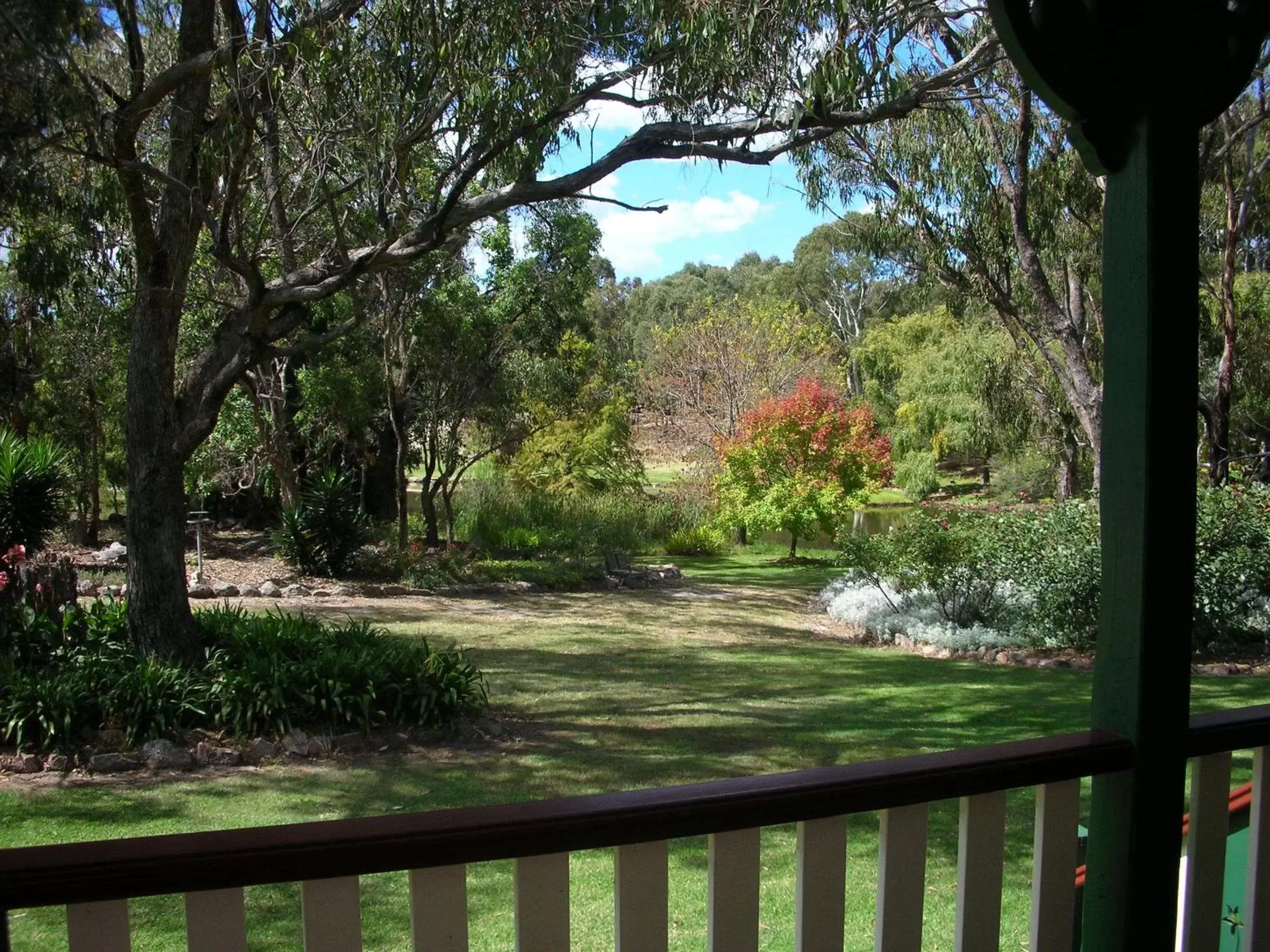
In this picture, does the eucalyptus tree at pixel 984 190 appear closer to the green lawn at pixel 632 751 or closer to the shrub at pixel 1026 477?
the green lawn at pixel 632 751

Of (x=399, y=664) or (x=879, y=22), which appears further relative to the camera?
(x=879, y=22)

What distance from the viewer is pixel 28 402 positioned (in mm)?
16266

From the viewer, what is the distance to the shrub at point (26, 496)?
10406 millimetres

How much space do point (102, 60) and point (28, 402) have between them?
1231 cm

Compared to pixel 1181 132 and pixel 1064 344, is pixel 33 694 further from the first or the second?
pixel 1064 344

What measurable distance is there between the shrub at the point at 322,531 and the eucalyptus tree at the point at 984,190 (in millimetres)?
7494

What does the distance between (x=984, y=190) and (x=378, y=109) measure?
7806 millimetres

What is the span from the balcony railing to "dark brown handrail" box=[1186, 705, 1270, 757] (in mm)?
10

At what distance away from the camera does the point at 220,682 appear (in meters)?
6.89

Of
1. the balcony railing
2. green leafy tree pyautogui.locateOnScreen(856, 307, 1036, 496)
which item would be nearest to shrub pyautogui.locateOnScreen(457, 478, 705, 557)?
green leafy tree pyautogui.locateOnScreen(856, 307, 1036, 496)

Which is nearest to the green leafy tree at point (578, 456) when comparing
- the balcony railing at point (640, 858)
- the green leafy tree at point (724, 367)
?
the green leafy tree at point (724, 367)

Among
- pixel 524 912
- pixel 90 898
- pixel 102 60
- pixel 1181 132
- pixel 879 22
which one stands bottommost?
pixel 524 912

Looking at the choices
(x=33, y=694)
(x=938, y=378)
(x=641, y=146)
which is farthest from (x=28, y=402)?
(x=938, y=378)

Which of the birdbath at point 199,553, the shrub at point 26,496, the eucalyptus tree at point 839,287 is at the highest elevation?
the eucalyptus tree at point 839,287
